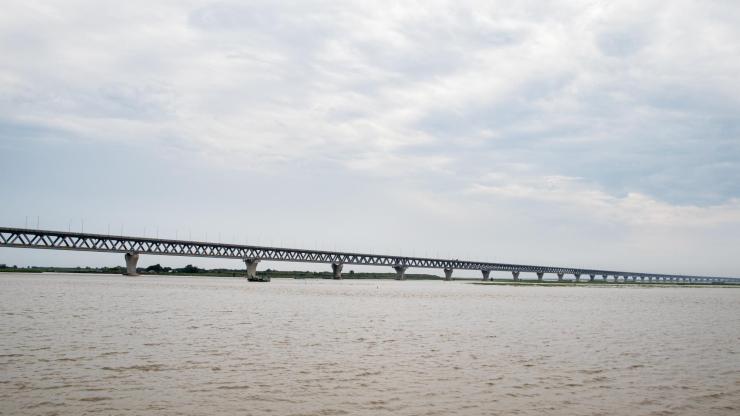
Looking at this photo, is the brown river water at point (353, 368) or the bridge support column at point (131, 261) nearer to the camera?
the brown river water at point (353, 368)

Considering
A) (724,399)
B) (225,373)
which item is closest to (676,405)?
(724,399)

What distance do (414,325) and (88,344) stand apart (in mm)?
22598

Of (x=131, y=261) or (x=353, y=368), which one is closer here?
(x=353, y=368)

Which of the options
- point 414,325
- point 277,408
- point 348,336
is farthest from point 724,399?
point 414,325

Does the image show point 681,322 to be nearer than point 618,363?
No

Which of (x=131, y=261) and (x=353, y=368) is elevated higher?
(x=131, y=261)

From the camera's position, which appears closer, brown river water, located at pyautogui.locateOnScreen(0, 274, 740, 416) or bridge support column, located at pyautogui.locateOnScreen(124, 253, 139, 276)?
brown river water, located at pyautogui.locateOnScreen(0, 274, 740, 416)

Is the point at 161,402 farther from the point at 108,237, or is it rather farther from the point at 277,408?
the point at 108,237

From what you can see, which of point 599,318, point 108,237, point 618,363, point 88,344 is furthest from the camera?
point 108,237

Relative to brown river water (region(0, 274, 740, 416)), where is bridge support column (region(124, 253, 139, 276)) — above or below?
above

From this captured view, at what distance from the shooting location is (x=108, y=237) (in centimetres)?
18312

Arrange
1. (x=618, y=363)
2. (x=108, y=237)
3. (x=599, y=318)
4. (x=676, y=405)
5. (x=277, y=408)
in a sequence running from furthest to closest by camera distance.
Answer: (x=108, y=237) < (x=599, y=318) < (x=618, y=363) < (x=676, y=405) < (x=277, y=408)

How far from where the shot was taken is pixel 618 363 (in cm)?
2617

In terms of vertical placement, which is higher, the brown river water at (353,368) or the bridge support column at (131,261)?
the bridge support column at (131,261)
